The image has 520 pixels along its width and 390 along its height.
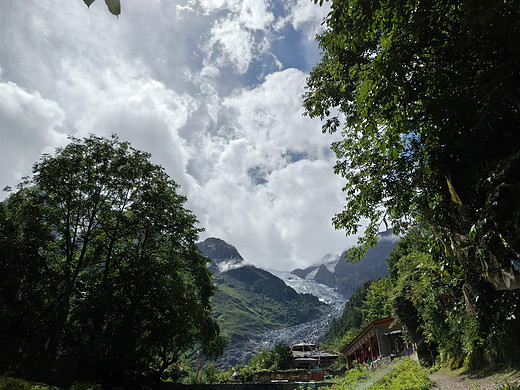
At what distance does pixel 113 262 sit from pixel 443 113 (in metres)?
20.7

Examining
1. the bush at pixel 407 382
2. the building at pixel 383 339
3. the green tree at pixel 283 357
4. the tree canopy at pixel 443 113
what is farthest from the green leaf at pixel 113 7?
the green tree at pixel 283 357

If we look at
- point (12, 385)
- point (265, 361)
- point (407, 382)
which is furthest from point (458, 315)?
point (265, 361)

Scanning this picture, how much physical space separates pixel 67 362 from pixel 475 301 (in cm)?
1974

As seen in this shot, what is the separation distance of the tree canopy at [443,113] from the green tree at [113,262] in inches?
575

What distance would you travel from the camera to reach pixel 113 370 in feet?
57.9

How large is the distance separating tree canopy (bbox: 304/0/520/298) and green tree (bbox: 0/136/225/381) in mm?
14611

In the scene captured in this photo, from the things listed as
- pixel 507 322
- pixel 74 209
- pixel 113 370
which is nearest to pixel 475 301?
pixel 507 322

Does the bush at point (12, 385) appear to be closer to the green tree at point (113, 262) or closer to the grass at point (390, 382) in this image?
the green tree at point (113, 262)

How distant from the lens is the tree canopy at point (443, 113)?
360cm

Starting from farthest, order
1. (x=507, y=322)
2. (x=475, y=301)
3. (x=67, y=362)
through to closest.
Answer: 1. (x=67, y=362)
2. (x=507, y=322)
3. (x=475, y=301)

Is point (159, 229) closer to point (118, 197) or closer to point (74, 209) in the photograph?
point (118, 197)

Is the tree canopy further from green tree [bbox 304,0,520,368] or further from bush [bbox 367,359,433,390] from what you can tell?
bush [bbox 367,359,433,390]

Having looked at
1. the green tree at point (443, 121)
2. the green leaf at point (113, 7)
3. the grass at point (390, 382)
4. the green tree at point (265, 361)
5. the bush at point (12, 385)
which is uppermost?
the green tree at point (443, 121)

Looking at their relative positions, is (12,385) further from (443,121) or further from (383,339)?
(383,339)
